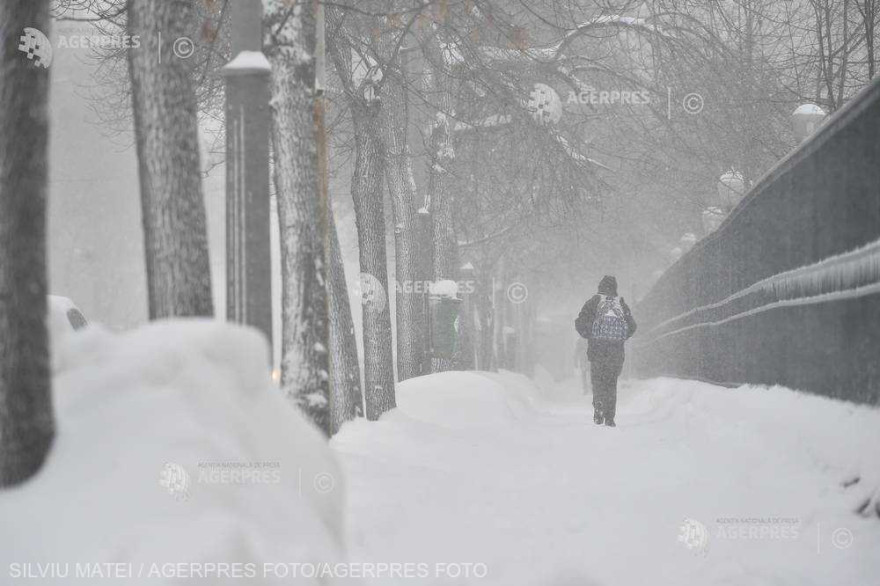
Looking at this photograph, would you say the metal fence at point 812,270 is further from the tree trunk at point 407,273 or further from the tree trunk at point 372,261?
the tree trunk at point 407,273

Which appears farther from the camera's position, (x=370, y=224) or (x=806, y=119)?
(x=806, y=119)

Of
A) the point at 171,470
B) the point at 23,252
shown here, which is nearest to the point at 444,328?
the point at 23,252

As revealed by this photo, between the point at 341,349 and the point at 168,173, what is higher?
the point at 168,173

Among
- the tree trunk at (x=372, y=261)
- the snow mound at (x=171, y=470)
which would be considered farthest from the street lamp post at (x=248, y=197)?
the tree trunk at (x=372, y=261)

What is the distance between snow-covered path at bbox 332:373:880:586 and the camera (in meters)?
4.93

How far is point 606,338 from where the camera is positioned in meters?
12.3

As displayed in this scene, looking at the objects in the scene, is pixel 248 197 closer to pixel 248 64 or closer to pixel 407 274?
pixel 248 64

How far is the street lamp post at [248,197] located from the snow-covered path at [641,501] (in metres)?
1.31

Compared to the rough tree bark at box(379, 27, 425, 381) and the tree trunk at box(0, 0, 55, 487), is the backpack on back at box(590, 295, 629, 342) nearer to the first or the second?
the rough tree bark at box(379, 27, 425, 381)

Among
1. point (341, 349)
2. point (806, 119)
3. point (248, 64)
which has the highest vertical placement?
point (806, 119)

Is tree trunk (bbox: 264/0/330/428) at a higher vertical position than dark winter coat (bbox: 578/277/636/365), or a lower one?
higher

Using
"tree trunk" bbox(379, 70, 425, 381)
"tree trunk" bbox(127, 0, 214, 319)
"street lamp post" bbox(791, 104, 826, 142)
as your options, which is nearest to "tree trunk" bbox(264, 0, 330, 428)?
"tree trunk" bbox(127, 0, 214, 319)

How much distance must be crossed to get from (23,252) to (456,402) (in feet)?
29.1

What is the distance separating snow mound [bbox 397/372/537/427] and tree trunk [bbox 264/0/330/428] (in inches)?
206
